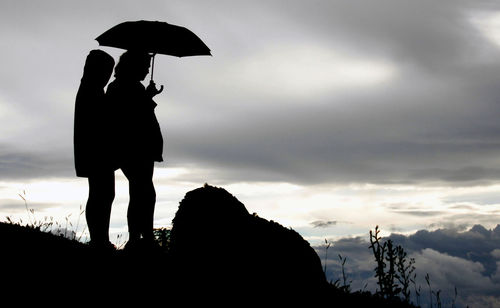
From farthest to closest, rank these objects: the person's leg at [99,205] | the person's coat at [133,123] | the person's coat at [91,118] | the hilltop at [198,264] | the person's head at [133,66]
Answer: the person's head at [133,66] → the person's coat at [133,123] → the person's leg at [99,205] → the person's coat at [91,118] → the hilltop at [198,264]

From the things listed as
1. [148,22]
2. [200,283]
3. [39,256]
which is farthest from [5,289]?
[148,22]

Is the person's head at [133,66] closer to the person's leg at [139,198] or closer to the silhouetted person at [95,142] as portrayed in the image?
the silhouetted person at [95,142]

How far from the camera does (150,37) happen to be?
9.05 meters

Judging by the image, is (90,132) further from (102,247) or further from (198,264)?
(198,264)

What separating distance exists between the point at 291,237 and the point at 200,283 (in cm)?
168

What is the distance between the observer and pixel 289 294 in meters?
7.77

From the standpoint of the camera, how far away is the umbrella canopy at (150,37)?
9008 millimetres

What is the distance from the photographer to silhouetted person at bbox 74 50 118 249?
804cm

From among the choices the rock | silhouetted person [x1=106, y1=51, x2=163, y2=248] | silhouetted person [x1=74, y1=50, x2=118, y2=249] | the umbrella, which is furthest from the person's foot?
the umbrella

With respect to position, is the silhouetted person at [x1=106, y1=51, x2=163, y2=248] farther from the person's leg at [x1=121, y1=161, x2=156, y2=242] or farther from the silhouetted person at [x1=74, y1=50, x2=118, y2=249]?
the silhouetted person at [x1=74, y1=50, x2=118, y2=249]

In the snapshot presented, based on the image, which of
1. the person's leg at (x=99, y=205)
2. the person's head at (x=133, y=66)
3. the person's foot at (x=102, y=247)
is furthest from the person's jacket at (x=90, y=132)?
the person's foot at (x=102, y=247)

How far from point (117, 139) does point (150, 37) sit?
1845mm

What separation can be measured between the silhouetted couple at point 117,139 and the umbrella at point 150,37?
281mm

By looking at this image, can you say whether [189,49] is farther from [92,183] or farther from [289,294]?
[289,294]
